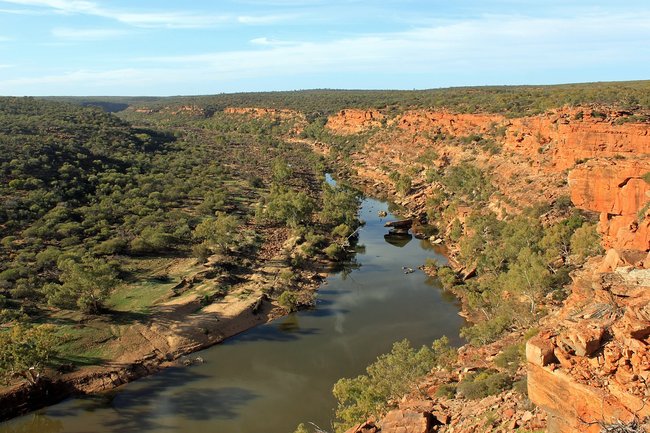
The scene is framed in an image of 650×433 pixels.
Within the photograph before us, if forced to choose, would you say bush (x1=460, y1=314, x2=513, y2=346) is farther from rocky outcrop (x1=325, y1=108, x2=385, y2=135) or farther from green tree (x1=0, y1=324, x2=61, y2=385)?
rocky outcrop (x1=325, y1=108, x2=385, y2=135)

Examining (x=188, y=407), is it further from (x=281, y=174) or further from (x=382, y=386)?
(x=281, y=174)

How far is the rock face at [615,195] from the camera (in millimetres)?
22266

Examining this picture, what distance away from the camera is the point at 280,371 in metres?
26.9

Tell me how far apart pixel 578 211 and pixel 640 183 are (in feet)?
34.3

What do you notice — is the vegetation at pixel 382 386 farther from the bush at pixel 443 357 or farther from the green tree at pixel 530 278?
the green tree at pixel 530 278

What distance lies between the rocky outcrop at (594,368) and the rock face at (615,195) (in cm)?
1058

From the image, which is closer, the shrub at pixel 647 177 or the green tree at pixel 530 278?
the shrub at pixel 647 177

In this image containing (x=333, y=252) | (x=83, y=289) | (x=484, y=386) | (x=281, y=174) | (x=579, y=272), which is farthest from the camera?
(x=281, y=174)

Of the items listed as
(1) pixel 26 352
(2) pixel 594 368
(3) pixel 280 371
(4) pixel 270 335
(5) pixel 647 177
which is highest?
(5) pixel 647 177

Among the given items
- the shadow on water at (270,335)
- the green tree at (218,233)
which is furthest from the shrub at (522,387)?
the green tree at (218,233)

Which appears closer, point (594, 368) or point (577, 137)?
point (594, 368)

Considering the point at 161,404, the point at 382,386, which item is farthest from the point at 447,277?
the point at 161,404

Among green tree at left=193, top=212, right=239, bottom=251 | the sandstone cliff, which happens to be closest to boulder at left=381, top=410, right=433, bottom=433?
the sandstone cliff

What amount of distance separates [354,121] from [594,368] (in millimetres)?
95664
